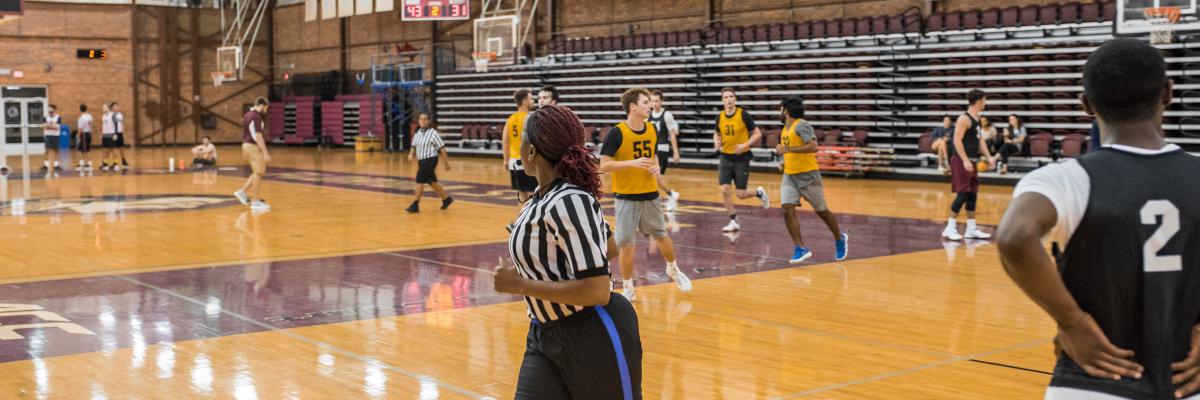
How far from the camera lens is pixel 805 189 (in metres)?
11.1

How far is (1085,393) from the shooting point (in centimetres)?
243

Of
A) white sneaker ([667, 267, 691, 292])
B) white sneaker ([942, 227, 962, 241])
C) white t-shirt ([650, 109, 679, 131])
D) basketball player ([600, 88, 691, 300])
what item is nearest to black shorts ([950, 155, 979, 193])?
white sneaker ([942, 227, 962, 241])

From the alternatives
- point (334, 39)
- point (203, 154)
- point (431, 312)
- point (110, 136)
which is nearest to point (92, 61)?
point (334, 39)

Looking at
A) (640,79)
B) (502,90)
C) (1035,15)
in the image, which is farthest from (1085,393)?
(502,90)

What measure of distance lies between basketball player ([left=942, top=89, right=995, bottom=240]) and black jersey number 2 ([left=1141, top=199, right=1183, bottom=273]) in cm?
991

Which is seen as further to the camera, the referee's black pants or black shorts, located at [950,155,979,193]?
black shorts, located at [950,155,979,193]

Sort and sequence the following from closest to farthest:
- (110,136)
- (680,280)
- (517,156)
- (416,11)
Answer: (680,280)
(517,156)
(110,136)
(416,11)

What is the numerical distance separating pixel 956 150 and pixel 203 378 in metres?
8.73

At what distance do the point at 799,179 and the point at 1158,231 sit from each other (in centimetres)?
878

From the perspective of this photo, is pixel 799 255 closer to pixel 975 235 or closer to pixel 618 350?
pixel 975 235

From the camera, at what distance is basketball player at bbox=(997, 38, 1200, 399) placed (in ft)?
7.75

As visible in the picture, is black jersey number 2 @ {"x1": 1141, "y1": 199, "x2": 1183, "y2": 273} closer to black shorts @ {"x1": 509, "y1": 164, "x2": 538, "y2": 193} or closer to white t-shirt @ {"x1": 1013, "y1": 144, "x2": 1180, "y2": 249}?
white t-shirt @ {"x1": 1013, "y1": 144, "x2": 1180, "y2": 249}

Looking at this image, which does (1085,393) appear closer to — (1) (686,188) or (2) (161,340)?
(2) (161,340)

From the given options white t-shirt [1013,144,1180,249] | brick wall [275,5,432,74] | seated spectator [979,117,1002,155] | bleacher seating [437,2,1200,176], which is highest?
brick wall [275,5,432,74]
